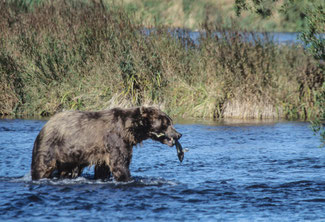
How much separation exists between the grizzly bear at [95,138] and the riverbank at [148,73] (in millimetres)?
8485

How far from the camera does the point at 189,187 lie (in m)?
9.97

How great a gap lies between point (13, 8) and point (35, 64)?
354cm

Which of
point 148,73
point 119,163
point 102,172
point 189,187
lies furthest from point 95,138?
point 148,73

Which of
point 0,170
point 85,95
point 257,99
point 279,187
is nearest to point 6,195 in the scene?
point 0,170

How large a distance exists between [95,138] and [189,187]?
1.61 meters

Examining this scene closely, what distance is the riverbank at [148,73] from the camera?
740 inches

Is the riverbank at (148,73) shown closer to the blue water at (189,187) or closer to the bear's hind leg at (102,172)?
the blue water at (189,187)

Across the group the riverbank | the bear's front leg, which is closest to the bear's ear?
the bear's front leg

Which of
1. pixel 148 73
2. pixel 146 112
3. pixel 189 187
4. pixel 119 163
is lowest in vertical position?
pixel 189 187

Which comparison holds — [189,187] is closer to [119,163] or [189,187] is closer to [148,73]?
[119,163]

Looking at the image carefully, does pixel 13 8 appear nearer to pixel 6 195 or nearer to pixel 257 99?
pixel 257 99

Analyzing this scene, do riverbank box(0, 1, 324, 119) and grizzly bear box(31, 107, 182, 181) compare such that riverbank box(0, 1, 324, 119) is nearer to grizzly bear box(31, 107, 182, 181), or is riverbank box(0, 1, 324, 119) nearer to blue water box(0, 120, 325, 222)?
blue water box(0, 120, 325, 222)

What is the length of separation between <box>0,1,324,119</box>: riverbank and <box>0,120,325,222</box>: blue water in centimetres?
383

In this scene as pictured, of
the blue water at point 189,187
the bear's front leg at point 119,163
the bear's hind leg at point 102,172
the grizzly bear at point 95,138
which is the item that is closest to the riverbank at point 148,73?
the blue water at point 189,187
